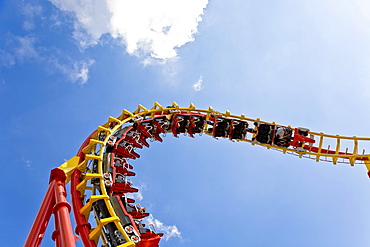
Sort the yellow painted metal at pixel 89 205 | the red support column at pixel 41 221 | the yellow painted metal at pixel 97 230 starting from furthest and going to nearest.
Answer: the yellow painted metal at pixel 89 205 < the yellow painted metal at pixel 97 230 < the red support column at pixel 41 221

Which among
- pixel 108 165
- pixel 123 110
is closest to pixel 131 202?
pixel 108 165

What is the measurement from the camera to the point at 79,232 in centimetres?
1043

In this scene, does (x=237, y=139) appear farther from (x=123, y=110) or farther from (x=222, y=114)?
(x=123, y=110)

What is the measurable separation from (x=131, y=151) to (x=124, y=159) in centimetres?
103

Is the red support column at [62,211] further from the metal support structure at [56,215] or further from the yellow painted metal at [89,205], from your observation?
the yellow painted metal at [89,205]

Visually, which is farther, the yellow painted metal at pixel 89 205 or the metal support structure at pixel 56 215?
the yellow painted metal at pixel 89 205

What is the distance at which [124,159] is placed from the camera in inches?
579

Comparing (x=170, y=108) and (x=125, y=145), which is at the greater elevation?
(x=170, y=108)

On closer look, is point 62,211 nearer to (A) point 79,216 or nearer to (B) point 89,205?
(B) point 89,205

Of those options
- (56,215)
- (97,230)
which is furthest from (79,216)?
(56,215)

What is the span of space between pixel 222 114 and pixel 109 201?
9.50 m

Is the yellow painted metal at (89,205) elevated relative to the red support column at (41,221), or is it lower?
elevated

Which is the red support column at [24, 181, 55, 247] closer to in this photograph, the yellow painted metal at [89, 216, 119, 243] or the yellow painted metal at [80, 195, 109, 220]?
the yellow painted metal at [80, 195, 109, 220]

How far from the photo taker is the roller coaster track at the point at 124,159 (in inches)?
398
